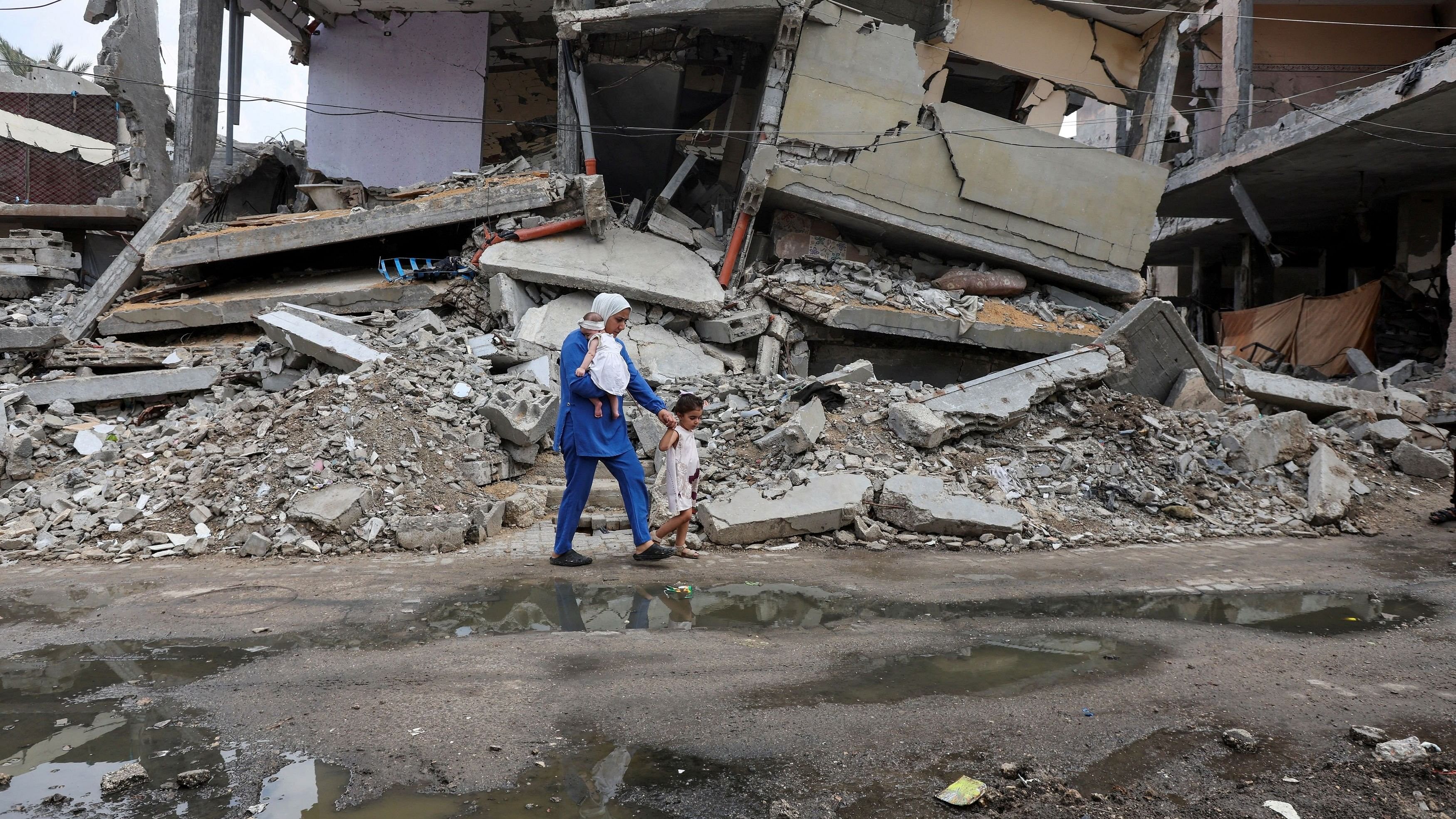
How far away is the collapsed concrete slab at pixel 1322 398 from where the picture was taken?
9578 mm

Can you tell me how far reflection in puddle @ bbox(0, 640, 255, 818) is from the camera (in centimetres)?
242

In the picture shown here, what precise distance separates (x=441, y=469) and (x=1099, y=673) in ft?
16.3

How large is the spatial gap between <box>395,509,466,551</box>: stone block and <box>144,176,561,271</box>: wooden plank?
6149 millimetres

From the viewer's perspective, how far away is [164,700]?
3080 millimetres

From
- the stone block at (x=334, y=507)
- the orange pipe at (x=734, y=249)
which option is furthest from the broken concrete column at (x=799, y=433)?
the orange pipe at (x=734, y=249)

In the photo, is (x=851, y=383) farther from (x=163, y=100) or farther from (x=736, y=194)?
(x=163, y=100)

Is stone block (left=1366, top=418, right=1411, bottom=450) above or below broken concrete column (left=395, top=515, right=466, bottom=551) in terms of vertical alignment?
above

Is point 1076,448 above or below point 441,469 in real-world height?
above

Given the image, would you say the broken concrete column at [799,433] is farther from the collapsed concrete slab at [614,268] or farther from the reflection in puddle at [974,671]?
the collapsed concrete slab at [614,268]

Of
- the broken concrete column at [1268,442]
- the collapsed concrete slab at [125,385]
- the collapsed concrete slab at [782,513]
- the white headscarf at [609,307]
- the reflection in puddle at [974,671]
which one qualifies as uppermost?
the white headscarf at [609,307]

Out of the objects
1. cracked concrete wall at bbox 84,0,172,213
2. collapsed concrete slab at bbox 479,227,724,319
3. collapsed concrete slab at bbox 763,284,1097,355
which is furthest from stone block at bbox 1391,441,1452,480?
cracked concrete wall at bbox 84,0,172,213

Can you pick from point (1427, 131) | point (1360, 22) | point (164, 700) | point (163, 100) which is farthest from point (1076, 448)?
point (163, 100)

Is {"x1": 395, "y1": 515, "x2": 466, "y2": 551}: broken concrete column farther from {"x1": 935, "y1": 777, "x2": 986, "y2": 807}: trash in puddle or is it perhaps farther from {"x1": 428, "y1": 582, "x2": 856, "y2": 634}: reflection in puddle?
{"x1": 935, "y1": 777, "x2": 986, "y2": 807}: trash in puddle

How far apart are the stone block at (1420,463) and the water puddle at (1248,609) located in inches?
167
